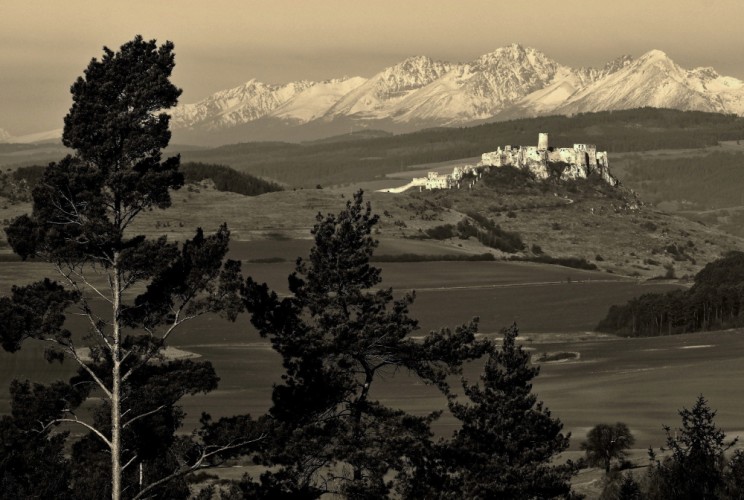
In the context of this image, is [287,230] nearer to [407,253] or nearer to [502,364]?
[407,253]

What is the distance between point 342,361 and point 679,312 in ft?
313

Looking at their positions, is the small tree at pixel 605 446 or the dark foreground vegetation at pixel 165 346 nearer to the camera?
the dark foreground vegetation at pixel 165 346

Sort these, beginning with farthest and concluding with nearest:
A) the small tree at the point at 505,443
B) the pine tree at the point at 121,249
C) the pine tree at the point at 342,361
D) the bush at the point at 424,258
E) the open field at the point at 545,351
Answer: the bush at the point at 424,258, the open field at the point at 545,351, the small tree at the point at 505,443, the pine tree at the point at 342,361, the pine tree at the point at 121,249

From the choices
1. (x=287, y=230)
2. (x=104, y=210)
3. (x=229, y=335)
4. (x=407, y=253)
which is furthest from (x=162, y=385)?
(x=287, y=230)

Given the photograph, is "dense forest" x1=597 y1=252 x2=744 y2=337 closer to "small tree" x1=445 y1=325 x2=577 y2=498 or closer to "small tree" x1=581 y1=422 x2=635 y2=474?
"small tree" x1=581 y1=422 x2=635 y2=474

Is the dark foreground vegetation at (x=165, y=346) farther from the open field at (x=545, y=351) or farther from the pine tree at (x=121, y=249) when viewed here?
the open field at (x=545, y=351)

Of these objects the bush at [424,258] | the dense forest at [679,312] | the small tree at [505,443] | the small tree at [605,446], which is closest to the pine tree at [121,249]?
the small tree at [505,443]

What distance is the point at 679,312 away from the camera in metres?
129

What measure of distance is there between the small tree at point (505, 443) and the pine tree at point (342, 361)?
85.1 inches

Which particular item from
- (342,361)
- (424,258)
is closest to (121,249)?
(342,361)

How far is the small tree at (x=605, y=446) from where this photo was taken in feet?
188

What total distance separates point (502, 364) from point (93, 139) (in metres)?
15.3

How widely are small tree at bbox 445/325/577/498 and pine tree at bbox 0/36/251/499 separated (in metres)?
8.54

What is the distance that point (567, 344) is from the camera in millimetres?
120438
